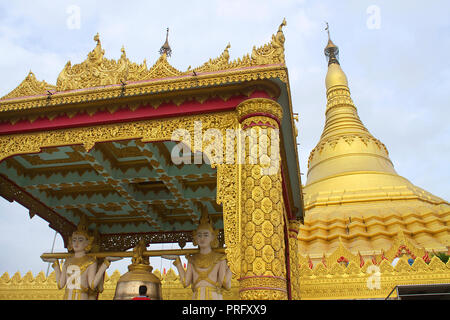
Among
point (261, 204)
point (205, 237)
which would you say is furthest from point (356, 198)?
point (261, 204)

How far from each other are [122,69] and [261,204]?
12.0ft

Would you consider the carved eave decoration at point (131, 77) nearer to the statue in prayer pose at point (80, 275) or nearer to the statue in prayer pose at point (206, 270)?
the statue in prayer pose at point (206, 270)

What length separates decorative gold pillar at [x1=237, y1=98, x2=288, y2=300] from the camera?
5.84 metres

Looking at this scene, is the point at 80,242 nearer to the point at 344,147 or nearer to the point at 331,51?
the point at 344,147

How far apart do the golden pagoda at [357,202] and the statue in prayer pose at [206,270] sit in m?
6.18

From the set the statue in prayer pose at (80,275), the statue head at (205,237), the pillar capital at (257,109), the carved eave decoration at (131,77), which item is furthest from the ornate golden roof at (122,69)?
the statue in prayer pose at (80,275)

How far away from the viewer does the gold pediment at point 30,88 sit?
7.79 metres

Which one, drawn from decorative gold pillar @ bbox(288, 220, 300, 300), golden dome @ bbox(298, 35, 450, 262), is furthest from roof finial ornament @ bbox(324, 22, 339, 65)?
decorative gold pillar @ bbox(288, 220, 300, 300)

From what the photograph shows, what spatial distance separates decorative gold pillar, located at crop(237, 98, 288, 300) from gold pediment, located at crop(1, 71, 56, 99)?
3.78m

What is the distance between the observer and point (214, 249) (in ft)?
26.1

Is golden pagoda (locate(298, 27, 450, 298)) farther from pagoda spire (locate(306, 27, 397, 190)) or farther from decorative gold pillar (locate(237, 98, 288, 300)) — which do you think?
decorative gold pillar (locate(237, 98, 288, 300))

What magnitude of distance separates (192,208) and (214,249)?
8.15ft
